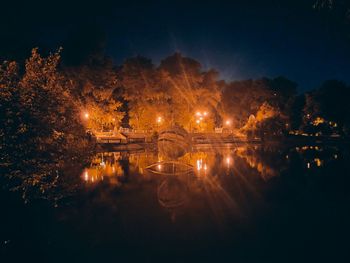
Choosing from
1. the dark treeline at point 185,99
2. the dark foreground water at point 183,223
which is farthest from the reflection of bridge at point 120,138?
the dark foreground water at point 183,223

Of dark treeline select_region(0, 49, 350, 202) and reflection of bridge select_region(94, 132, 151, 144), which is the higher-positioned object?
dark treeline select_region(0, 49, 350, 202)

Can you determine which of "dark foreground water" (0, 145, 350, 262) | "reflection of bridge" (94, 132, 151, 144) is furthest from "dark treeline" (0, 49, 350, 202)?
"dark foreground water" (0, 145, 350, 262)

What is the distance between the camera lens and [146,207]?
434 inches

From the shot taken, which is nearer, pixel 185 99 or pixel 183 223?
pixel 183 223

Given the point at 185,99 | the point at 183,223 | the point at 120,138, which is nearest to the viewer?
the point at 183,223

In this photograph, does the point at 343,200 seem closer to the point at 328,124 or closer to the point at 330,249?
the point at 330,249

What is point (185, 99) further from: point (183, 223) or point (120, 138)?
point (183, 223)

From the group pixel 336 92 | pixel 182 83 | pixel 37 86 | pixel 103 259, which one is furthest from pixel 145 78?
pixel 103 259

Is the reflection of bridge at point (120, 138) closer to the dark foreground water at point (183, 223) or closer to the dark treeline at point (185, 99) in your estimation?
the dark treeline at point (185, 99)

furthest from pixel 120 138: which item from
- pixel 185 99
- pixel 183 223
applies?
pixel 183 223

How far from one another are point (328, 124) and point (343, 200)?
5875 centimetres

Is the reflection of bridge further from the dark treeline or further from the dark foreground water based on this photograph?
the dark foreground water

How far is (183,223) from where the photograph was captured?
917 cm

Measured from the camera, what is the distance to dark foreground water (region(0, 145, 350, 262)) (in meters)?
7.11
